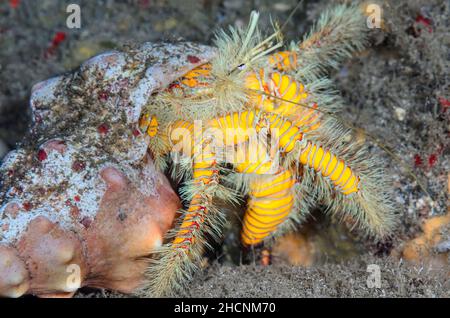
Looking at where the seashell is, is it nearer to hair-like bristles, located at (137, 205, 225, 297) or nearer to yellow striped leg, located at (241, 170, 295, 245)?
hair-like bristles, located at (137, 205, 225, 297)

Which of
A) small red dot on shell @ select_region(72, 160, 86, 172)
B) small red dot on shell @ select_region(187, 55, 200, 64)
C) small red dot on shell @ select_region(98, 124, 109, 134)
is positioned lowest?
small red dot on shell @ select_region(72, 160, 86, 172)

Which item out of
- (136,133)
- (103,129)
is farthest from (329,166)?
(103,129)

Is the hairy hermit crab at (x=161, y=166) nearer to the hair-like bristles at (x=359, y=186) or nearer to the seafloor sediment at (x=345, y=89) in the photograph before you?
the hair-like bristles at (x=359, y=186)

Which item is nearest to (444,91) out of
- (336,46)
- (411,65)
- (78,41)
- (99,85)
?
(411,65)

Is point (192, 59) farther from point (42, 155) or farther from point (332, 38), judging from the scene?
point (332, 38)

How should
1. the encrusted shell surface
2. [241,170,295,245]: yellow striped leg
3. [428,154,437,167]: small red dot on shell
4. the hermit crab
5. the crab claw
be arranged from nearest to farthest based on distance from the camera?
1. the crab claw
2. the encrusted shell surface
3. the hermit crab
4. [241,170,295,245]: yellow striped leg
5. [428,154,437,167]: small red dot on shell

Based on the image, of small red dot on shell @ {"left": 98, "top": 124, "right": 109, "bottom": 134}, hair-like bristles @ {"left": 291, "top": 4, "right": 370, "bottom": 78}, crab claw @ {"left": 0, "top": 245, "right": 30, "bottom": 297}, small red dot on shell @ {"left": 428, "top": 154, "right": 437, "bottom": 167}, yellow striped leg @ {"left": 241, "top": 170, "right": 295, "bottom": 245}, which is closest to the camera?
crab claw @ {"left": 0, "top": 245, "right": 30, "bottom": 297}

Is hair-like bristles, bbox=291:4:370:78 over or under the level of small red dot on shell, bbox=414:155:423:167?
over

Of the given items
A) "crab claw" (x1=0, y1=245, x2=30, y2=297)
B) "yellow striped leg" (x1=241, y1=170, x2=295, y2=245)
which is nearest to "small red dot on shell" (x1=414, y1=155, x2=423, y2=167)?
"yellow striped leg" (x1=241, y1=170, x2=295, y2=245)
